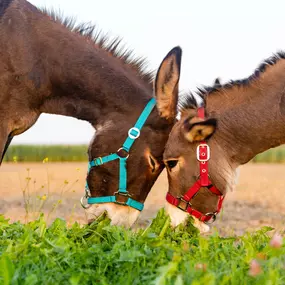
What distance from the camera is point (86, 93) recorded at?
6.23 meters

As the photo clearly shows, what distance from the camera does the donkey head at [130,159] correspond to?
591cm

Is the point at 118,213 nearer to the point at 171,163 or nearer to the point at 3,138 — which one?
the point at 171,163

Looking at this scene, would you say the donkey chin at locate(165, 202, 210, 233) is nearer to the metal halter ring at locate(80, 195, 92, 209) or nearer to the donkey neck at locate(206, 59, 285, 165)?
the donkey neck at locate(206, 59, 285, 165)

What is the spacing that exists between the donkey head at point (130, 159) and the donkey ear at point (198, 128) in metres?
0.41

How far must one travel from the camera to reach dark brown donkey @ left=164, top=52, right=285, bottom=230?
18.4 feet

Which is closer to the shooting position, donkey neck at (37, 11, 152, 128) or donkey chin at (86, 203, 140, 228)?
donkey chin at (86, 203, 140, 228)

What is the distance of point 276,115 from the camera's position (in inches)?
222

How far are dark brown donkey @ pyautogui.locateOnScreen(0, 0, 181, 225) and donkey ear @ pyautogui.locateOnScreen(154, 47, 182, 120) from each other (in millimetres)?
10

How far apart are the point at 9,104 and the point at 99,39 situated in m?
1.31

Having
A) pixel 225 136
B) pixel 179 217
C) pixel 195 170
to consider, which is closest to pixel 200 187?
pixel 195 170

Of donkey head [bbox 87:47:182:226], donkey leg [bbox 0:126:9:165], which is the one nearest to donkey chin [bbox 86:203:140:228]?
donkey head [bbox 87:47:182:226]

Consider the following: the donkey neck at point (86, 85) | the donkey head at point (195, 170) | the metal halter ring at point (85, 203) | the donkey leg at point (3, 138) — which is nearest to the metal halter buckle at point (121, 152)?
the donkey neck at point (86, 85)

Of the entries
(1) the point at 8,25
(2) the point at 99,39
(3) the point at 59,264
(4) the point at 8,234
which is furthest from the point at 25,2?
(3) the point at 59,264

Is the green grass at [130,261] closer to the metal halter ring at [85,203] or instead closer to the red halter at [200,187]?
the red halter at [200,187]
